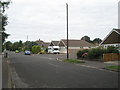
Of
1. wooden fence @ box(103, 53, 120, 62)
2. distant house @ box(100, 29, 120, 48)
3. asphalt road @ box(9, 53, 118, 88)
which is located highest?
distant house @ box(100, 29, 120, 48)

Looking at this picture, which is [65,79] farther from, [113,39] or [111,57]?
[113,39]

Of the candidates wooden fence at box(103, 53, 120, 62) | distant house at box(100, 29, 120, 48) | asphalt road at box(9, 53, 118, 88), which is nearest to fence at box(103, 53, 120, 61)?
wooden fence at box(103, 53, 120, 62)

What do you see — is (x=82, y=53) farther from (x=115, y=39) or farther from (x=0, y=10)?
(x=0, y=10)

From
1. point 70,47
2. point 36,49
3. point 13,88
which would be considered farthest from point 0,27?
point 36,49

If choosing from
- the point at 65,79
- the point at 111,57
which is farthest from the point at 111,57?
the point at 65,79

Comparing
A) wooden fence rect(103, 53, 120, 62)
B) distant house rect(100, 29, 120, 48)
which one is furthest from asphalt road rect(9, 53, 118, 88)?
distant house rect(100, 29, 120, 48)

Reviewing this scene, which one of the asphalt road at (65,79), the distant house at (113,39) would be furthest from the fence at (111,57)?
the asphalt road at (65,79)

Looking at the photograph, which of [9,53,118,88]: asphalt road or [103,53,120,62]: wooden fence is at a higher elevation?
[103,53,120,62]: wooden fence

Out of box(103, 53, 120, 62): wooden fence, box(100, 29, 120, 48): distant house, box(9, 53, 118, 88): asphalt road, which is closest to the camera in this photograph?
box(9, 53, 118, 88): asphalt road

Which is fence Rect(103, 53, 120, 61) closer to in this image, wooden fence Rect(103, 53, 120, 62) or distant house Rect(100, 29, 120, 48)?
wooden fence Rect(103, 53, 120, 62)

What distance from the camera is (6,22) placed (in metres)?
23.9

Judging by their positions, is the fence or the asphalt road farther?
the fence

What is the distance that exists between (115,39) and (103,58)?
28.9 ft

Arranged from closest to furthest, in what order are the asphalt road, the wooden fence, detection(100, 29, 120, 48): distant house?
1. the asphalt road
2. the wooden fence
3. detection(100, 29, 120, 48): distant house
